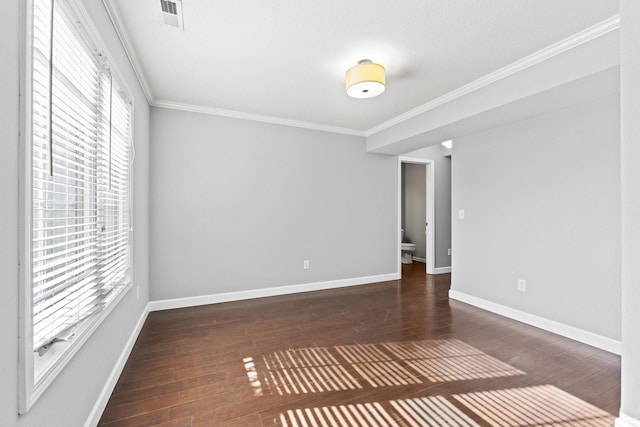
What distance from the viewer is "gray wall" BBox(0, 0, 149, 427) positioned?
0.86m

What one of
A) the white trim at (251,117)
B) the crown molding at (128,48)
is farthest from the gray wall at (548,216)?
the crown molding at (128,48)

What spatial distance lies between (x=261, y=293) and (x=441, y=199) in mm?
3858

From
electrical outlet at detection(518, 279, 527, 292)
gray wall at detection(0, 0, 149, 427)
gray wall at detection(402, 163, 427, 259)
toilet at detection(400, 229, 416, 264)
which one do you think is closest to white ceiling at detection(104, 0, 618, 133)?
gray wall at detection(0, 0, 149, 427)

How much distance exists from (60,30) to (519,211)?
4.01m

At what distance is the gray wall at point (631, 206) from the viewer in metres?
1.47

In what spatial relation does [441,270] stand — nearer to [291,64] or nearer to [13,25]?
[291,64]

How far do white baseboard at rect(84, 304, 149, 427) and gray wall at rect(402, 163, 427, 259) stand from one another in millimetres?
5764

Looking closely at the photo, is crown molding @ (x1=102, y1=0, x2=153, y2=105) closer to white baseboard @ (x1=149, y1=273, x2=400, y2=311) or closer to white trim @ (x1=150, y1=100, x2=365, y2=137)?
white trim @ (x1=150, y1=100, x2=365, y2=137)

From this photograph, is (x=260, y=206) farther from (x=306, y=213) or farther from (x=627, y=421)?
(x=627, y=421)

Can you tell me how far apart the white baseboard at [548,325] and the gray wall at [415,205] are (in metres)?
2.91

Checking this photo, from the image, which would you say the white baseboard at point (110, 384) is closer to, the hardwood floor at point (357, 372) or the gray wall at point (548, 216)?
the hardwood floor at point (357, 372)

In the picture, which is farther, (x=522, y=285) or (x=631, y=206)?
(x=522, y=285)

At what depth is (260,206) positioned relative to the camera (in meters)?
4.08

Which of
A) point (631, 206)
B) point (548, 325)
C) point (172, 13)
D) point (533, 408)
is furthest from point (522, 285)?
point (172, 13)
